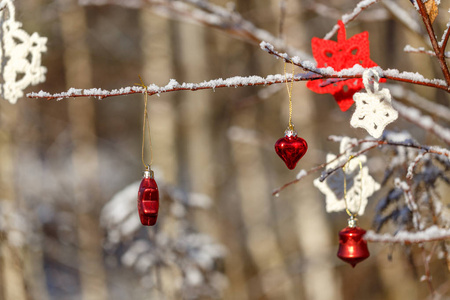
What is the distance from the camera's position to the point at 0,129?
395cm

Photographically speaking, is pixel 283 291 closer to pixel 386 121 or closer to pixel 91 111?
pixel 91 111

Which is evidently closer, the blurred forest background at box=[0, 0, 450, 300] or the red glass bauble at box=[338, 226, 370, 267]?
the red glass bauble at box=[338, 226, 370, 267]

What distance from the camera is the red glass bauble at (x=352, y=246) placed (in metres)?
1.04

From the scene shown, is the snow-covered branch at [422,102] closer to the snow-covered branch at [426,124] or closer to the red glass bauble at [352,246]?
the snow-covered branch at [426,124]

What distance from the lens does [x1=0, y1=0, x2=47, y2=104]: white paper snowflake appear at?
1.07 meters

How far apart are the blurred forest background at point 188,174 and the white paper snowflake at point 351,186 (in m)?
1.39

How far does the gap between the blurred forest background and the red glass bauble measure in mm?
1490

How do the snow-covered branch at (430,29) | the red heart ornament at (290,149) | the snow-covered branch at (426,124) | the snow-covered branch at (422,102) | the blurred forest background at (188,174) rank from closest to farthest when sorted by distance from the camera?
1. the snow-covered branch at (430,29)
2. the red heart ornament at (290,149)
3. the snow-covered branch at (426,124)
4. the snow-covered branch at (422,102)
5. the blurred forest background at (188,174)

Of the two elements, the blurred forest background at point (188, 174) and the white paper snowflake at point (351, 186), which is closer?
the white paper snowflake at point (351, 186)

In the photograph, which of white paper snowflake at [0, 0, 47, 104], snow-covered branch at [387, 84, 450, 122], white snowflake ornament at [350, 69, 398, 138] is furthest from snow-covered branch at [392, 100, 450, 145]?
white paper snowflake at [0, 0, 47, 104]

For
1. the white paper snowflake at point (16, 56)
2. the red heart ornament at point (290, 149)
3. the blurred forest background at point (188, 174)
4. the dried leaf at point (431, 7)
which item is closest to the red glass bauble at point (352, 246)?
the red heart ornament at point (290, 149)

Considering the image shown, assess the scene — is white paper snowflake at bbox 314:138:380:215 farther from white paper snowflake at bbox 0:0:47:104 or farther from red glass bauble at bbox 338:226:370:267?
white paper snowflake at bbox 0:0:47:104

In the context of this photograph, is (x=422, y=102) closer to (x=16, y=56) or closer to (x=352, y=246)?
(x=352, y=246)

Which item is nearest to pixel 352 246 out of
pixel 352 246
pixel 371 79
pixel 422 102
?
pixel 352 246
